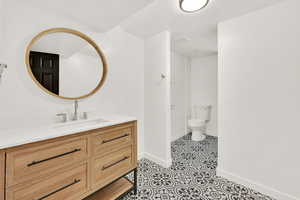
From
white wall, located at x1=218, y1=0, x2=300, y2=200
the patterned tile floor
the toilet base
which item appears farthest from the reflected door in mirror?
the toilet base

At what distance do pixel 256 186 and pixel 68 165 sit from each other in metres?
2.06

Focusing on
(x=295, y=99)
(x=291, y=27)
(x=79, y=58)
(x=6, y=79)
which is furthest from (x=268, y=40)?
(x=6, y=79)

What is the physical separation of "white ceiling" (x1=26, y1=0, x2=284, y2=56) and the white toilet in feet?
6.13

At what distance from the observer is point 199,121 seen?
3.21 metres

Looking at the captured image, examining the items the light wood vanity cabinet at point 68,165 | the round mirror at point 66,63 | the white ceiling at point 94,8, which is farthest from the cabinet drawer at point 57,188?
the white ceiling at point 94,8

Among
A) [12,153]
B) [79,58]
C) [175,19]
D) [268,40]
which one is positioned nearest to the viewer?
[12,153]

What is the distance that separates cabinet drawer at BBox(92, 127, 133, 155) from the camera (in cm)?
121

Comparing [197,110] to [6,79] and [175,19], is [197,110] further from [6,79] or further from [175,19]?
[6,79]

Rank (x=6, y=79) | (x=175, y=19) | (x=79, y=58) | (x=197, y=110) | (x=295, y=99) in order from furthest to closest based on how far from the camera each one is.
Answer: (x=197, y=110)
(x=175, y=19)
(x=79, y=58)
(x=295, y=99)
(x=6, y=79)

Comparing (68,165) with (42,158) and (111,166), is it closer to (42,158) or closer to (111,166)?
(42,158)

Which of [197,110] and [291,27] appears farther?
[197,110]

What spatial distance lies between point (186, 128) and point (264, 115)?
2.37m

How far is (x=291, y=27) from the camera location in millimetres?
1362

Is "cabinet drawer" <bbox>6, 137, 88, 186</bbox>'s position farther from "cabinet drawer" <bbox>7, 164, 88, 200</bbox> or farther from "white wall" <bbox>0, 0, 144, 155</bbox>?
"white wall" <bbox>0, 0, 144, 155</bbox>
